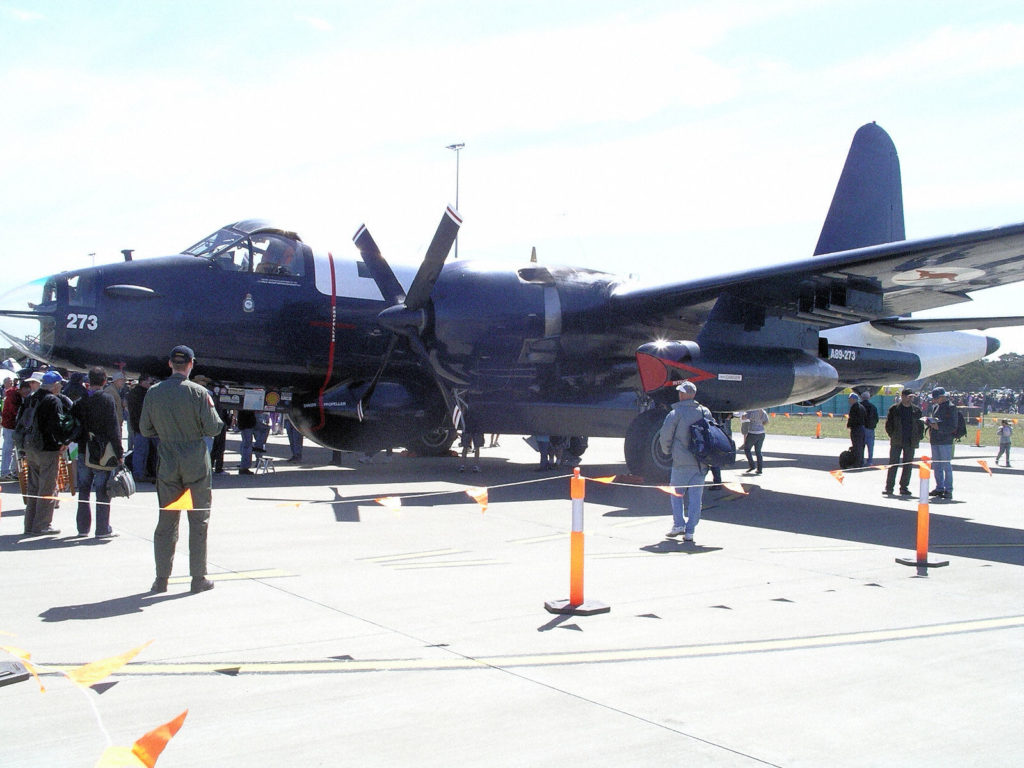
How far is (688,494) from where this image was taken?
988cm

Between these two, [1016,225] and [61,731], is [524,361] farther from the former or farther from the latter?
[61,731]

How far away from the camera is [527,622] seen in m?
6.40

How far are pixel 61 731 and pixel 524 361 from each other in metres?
11.6

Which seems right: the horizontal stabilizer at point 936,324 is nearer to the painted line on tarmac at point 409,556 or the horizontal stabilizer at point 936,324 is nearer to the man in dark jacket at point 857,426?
the man in dark jacket at point 857,426

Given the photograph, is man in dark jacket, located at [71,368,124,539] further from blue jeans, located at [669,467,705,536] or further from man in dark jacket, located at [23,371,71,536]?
blue jeans, located at [669,467,705,536]

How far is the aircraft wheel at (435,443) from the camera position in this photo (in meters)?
18.4

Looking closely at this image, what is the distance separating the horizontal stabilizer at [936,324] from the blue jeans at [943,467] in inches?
173

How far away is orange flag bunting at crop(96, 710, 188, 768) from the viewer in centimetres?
383

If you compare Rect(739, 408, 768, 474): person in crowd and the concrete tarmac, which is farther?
Rect(739, 408, 768, 474): person in crowd

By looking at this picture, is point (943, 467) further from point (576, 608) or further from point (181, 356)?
point (181, 356)

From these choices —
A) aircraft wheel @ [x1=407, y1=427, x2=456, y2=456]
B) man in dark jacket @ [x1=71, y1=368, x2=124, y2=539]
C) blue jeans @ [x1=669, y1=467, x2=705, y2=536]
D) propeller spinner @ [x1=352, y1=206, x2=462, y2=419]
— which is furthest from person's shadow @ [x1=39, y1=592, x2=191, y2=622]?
aircraft wheel @ [x1=407, y1=427, x2=456, y2=456]

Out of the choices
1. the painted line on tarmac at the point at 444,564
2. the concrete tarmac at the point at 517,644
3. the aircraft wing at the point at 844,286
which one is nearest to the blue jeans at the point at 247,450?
the concrete tarmac at the point at 517,644

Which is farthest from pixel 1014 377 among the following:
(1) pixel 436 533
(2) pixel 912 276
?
(1) pixel 436 533

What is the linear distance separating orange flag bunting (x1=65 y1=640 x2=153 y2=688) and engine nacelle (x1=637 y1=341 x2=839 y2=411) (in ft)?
30.9
